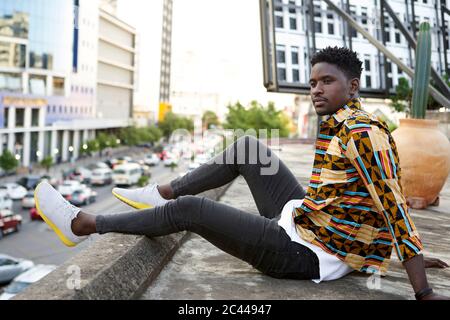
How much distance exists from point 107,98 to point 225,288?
6472cm

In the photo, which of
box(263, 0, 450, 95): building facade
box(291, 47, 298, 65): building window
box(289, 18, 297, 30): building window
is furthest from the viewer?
box(289, 18, 297, 30): building window

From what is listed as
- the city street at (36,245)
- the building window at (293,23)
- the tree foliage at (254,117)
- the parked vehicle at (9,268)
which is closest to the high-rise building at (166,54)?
the tree foliage at (254,117)

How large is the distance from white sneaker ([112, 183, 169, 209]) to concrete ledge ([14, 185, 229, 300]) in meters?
0.23

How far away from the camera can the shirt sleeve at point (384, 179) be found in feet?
6.49

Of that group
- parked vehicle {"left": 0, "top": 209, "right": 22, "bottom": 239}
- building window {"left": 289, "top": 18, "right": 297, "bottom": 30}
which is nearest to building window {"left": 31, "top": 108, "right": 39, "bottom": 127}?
parked vehicle {"left": 0, "top": 209, "right": 22, "bottom": 239}

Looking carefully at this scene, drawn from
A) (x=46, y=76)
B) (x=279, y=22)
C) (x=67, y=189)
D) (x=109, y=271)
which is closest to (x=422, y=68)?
(x=109, y=271)

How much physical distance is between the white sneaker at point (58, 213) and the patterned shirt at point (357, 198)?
0.99 metres

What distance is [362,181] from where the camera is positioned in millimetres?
2158

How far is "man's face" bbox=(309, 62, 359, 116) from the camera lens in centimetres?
226

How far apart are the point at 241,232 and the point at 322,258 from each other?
369 mm

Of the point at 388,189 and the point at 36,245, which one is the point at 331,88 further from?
the point at 36,245

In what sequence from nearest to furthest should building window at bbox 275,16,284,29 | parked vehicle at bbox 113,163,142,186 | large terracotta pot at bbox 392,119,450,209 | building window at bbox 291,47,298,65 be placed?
large terracotta pot at bbox 392,119,450,209
building window at bbox 291,47,298,65
building window at bbox 275,16,284,29
parked vehicle at bbox 113,163,142,186

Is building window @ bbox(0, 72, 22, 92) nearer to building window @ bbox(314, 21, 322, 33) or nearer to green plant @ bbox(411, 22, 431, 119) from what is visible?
building window @ bbox(314, 21, 322, 33)
